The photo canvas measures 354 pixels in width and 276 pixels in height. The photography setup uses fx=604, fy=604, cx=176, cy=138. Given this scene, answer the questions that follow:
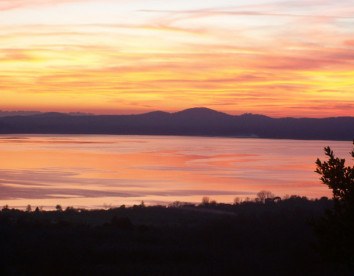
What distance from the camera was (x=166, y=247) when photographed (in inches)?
538

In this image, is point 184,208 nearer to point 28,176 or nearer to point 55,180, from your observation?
point 55,180

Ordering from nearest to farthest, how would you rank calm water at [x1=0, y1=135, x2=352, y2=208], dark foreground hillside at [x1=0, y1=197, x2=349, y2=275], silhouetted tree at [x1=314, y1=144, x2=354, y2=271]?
silhouetted tree at [x1=314, y1=144, x2=354, y2=271]
dark foreground hillside at [x1=0, y1=197, x2=349, y2=275]
calm water at [x1=0, y1=135, x2=352, y2=208]

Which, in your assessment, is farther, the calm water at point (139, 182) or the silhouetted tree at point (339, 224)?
the calm water at point (139, 182)

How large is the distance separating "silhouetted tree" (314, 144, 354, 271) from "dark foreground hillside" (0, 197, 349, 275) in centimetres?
68

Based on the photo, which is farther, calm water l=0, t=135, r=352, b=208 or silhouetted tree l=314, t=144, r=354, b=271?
calm water l=0, t=135, r=352, b=208

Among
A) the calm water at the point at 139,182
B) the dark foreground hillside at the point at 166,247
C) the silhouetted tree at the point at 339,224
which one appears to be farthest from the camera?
the calm water at the point at 139,182

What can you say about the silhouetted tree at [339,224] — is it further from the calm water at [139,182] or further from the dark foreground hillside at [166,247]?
the calm water at [139,182]

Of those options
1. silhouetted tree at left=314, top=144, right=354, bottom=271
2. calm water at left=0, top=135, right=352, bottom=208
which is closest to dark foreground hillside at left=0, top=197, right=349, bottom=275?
silhouetted tree at left=314, top=144, right=354, bottom=271

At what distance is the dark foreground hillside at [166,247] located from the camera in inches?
437

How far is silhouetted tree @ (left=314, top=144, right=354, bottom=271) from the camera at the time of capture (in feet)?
28.1

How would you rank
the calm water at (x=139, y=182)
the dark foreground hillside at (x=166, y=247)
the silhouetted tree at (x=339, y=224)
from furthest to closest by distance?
the calm water at (x=139, y=182)
the dark foreground hillside at (x=166, y=247)
the silhouetted tree at (x=339, y=224)

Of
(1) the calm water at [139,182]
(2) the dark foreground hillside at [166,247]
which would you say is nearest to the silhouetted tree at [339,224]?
(2) the dark foreground hillside at [166,247]

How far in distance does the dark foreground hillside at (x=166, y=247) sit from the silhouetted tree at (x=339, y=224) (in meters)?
0.68

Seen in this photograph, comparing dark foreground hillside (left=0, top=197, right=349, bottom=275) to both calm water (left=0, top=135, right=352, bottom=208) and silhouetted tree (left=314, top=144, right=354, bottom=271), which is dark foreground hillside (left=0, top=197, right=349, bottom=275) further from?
calm water (left=0, top=135, right=352, bottom=208)
